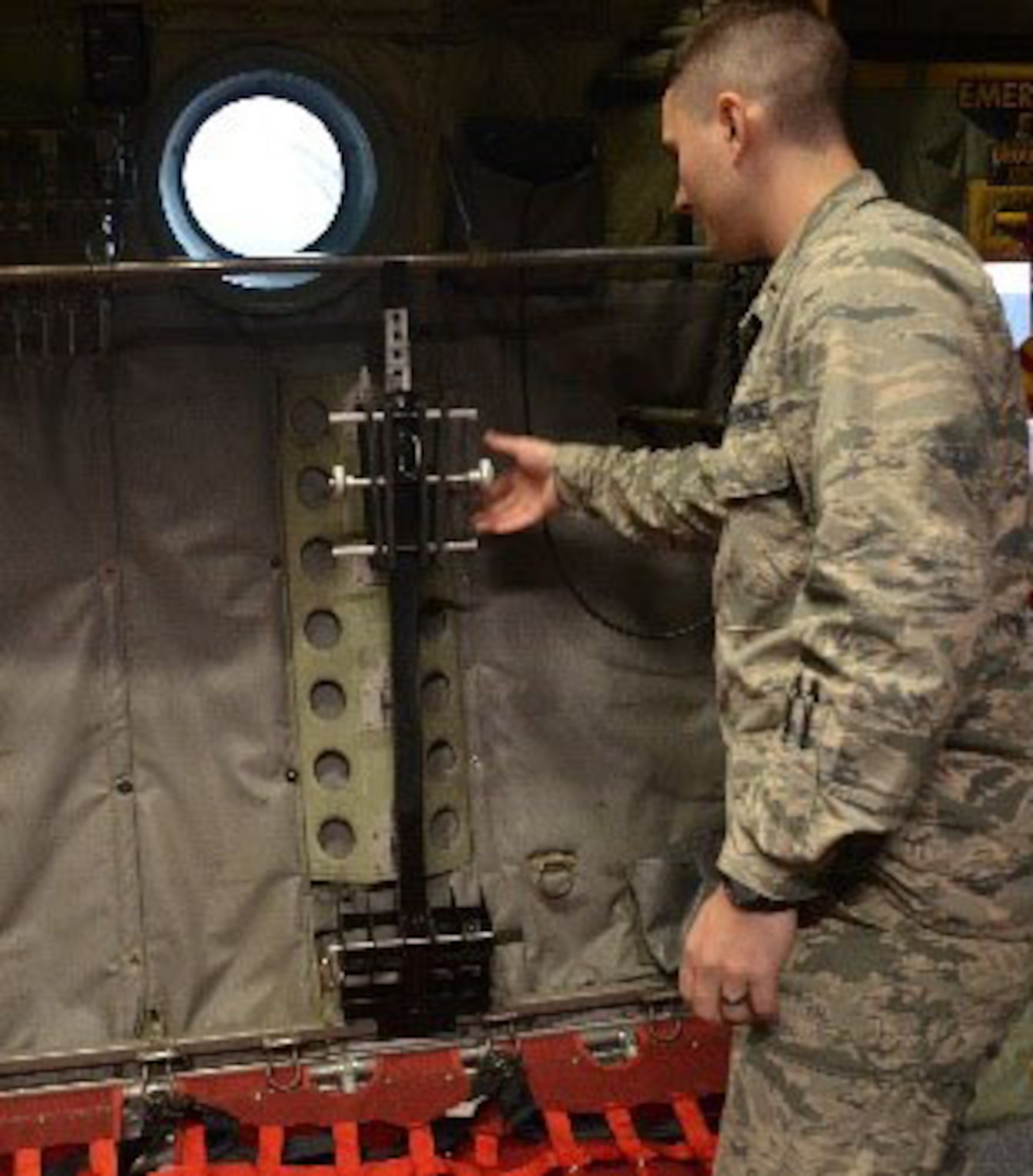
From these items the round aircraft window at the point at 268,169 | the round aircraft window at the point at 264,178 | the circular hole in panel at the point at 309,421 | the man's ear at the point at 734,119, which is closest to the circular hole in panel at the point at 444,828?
the circular hole in panel at the point at 309,421

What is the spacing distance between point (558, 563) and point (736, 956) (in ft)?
4.84

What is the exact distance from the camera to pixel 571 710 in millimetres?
3186

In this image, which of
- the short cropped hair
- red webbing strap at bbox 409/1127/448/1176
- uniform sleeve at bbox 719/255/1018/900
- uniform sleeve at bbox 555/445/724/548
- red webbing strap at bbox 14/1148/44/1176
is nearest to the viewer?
uniform sleeve at bbox 719/255/1018/900

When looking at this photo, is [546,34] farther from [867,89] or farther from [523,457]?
[523,457]

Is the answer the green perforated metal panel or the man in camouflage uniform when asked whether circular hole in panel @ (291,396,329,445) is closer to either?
the green perforated metal panel

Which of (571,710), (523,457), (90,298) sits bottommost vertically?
(571,710)

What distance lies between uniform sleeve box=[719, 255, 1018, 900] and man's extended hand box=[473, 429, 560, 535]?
2.96ft

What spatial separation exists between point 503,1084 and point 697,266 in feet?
5.53

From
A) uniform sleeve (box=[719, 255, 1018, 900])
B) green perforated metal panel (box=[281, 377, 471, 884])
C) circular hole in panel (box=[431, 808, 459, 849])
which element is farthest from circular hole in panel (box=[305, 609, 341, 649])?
uniform sleeve (box=[719, 255, 1018, 900])

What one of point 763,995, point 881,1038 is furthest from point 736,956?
point 881,1038

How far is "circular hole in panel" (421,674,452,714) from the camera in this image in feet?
10.2

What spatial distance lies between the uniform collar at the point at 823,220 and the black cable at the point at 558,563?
1224 millimetres

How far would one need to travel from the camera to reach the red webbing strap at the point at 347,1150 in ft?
9.46

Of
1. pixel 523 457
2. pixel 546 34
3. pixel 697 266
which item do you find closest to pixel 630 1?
pixel 546 34
